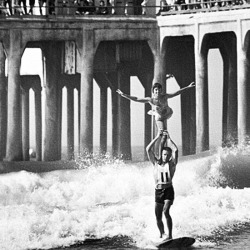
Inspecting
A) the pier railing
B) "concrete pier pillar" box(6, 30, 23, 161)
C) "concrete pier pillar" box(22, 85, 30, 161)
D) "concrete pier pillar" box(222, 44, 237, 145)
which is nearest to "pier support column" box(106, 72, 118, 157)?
the pier railing

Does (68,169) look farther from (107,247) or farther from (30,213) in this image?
(107,247)

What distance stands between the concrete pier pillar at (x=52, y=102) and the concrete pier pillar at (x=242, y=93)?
1018cm

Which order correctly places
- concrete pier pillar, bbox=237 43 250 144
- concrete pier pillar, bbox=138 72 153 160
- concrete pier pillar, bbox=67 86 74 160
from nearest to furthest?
concrete pier pillar, bbox=237 43 250 144
concrete pier pillar, bbox=138 72 153 160
concrete pier pillar, bbox=67 86 74 160

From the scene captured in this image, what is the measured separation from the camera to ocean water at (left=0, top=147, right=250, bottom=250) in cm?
2361

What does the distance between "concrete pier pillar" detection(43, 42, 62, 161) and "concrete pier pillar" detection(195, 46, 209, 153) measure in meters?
7.66

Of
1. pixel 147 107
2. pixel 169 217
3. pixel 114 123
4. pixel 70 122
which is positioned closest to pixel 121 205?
pixel 169 217

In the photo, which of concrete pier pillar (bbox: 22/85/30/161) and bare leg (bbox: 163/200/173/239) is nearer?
bare leg (bbox: 163/200/173/239)

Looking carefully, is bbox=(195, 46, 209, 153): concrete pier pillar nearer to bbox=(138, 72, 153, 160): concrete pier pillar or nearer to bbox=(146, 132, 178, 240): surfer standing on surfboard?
bbox=(138, 72, 153, 160): concrete pier pillar

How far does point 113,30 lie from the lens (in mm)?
43969

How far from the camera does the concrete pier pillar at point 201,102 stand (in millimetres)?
42219

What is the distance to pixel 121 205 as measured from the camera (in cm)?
2902

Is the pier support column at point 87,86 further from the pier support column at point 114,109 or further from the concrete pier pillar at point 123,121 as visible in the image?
the pier support column at point 114,109

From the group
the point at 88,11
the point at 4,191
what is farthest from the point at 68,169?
the point at 88,11

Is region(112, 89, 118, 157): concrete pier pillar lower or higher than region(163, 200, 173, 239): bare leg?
higher
